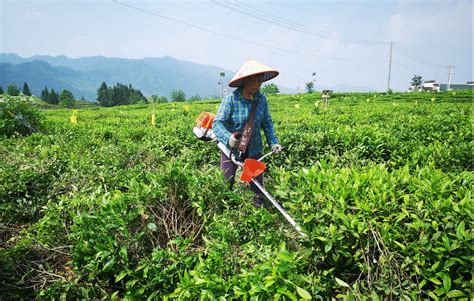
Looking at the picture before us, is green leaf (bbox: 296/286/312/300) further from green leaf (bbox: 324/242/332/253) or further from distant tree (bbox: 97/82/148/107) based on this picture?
distant tree (bbox: 97/82/148/107)

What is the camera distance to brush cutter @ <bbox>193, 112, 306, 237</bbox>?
2.55m

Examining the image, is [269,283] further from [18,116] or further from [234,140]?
[18,116]

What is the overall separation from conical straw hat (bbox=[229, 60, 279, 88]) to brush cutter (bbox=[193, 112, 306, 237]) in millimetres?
627

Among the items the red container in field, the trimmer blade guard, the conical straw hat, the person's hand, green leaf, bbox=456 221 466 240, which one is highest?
the conical straw hat

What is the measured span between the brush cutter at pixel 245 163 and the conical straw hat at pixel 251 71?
0.63m

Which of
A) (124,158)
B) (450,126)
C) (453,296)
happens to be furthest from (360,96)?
(453,296)

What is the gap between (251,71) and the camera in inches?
123

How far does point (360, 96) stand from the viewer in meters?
27.4

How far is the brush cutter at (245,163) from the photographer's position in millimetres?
2553

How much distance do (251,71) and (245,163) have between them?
1007 millimetres

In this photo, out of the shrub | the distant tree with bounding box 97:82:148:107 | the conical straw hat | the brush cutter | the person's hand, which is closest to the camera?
the brush cutter

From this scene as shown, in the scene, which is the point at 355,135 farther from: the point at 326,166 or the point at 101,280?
the point at 101,280

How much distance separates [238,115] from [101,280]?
1967 mm

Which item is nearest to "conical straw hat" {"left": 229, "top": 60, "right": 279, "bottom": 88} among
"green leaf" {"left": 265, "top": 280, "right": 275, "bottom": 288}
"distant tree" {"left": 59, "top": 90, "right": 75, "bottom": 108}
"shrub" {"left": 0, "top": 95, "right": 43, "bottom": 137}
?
"green leaf" {"left": 265, "top": 280, "right": 275, "bottom": 288}
